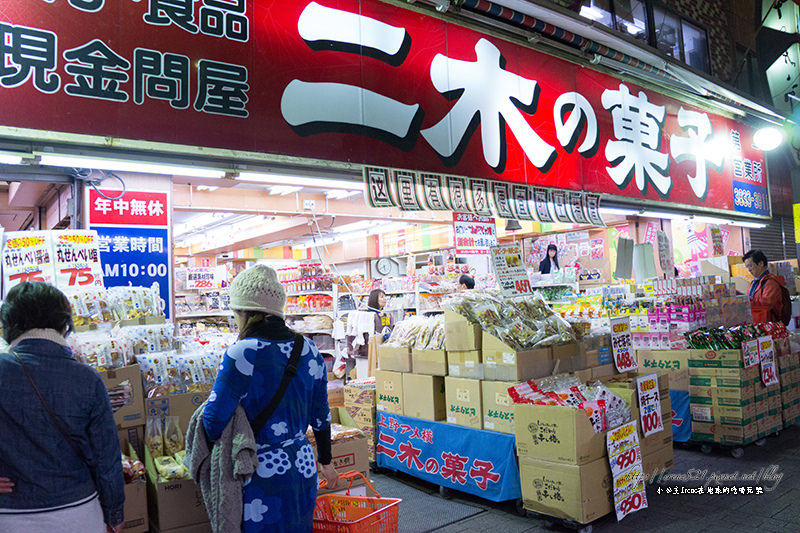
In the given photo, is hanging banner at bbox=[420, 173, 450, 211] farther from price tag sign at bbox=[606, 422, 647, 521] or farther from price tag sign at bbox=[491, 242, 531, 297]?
price tag sign at bbox=[606, 422, 647, 521]

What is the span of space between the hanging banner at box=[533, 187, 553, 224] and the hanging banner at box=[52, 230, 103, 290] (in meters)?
4.06

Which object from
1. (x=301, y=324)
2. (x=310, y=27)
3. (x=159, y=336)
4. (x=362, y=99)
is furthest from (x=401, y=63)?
(x=301, y=324)

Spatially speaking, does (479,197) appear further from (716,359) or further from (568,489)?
(716,359)

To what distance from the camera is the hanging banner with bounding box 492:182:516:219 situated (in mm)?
5352

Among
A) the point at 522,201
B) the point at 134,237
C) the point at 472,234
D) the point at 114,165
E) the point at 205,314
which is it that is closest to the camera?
the point at 114,165

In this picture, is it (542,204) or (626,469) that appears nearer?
(626,469)

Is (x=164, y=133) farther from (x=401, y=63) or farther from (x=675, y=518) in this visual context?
(x=675, y=518)

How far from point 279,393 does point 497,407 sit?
228 centimetres

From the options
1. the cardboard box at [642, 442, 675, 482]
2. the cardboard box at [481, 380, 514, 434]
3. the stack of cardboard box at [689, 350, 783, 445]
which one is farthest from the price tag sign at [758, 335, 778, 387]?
the cardboard box at [481, 380, 514, 434]

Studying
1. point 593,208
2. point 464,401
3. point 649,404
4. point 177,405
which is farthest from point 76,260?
point 593,208

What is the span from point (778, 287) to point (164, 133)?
7194mm

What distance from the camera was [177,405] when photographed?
10.2 ft

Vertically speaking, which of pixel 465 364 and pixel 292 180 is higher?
pixel 292 180

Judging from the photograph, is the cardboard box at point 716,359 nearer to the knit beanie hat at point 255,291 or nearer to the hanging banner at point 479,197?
the hanging banner at point 479,197
